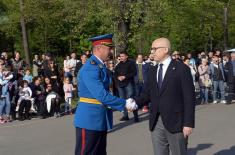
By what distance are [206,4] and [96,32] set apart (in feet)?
25.8

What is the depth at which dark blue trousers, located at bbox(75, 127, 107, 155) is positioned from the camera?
235 inches

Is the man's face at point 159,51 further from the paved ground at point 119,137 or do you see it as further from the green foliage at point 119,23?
the green foliage at point 119,23

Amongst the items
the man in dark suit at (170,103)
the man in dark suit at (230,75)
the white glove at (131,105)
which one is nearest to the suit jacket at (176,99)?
the man in dark suit at (170,103)

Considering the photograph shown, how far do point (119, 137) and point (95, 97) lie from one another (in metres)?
5.12

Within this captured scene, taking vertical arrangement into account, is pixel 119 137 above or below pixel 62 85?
below

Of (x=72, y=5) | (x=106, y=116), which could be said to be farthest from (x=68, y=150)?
(x=72, y=5)

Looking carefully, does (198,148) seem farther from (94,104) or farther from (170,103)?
(94,104)

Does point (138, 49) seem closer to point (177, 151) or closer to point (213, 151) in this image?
point (213, 151)

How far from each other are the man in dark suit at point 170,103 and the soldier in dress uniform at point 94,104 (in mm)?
A: 467

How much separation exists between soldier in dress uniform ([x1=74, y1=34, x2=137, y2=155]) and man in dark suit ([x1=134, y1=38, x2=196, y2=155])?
47cm

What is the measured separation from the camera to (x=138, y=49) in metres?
35.3

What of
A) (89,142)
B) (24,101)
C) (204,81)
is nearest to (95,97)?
(89,142)

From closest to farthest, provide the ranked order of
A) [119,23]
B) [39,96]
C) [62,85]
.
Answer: [39,96] → [62,85] → [119,23]

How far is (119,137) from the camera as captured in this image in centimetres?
1089
